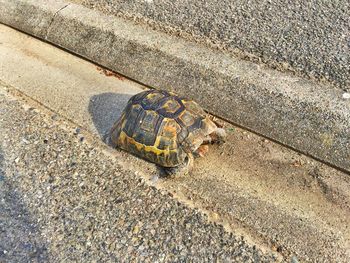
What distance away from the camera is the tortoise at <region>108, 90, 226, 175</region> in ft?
12.2

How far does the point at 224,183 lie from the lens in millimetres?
3785

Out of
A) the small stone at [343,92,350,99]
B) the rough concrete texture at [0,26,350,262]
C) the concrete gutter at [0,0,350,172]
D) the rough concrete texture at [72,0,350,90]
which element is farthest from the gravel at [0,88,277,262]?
the rough concrete texture at [72,0,350,90]

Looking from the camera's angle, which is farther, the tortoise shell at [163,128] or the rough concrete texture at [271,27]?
the rough concrete texture at [271,27]

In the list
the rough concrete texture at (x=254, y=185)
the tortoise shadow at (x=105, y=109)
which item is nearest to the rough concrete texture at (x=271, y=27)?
the rough concrete texture at (x=254, y=185)

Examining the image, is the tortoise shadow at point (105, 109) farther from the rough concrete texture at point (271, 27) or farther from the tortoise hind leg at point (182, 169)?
the rough concrete texture at point (271, 27)

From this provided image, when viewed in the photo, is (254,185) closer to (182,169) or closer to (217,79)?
(182,169)

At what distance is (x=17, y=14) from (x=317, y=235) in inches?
217

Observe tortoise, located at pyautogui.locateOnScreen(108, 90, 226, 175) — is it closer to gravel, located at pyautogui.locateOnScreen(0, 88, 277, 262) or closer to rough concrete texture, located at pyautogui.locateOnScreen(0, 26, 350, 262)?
rough concrete texture, located at pyautogui.locateOnScreen(0, 26, 350, 262)

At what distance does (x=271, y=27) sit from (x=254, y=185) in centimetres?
212

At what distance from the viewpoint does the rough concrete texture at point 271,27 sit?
4.31 m

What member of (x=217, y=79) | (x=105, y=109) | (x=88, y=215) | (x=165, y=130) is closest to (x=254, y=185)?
(x=165, y=130)

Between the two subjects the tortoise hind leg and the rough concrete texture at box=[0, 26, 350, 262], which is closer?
the rough concrete texture at box=[0, 26, 350, 262]

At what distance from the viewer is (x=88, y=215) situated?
3.46 meters

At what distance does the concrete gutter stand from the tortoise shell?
614 mm
